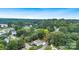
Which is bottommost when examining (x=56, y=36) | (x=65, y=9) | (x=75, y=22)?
(x=56, y=36)

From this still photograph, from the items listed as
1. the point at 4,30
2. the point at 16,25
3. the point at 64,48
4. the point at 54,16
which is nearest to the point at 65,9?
the point at 54,16
